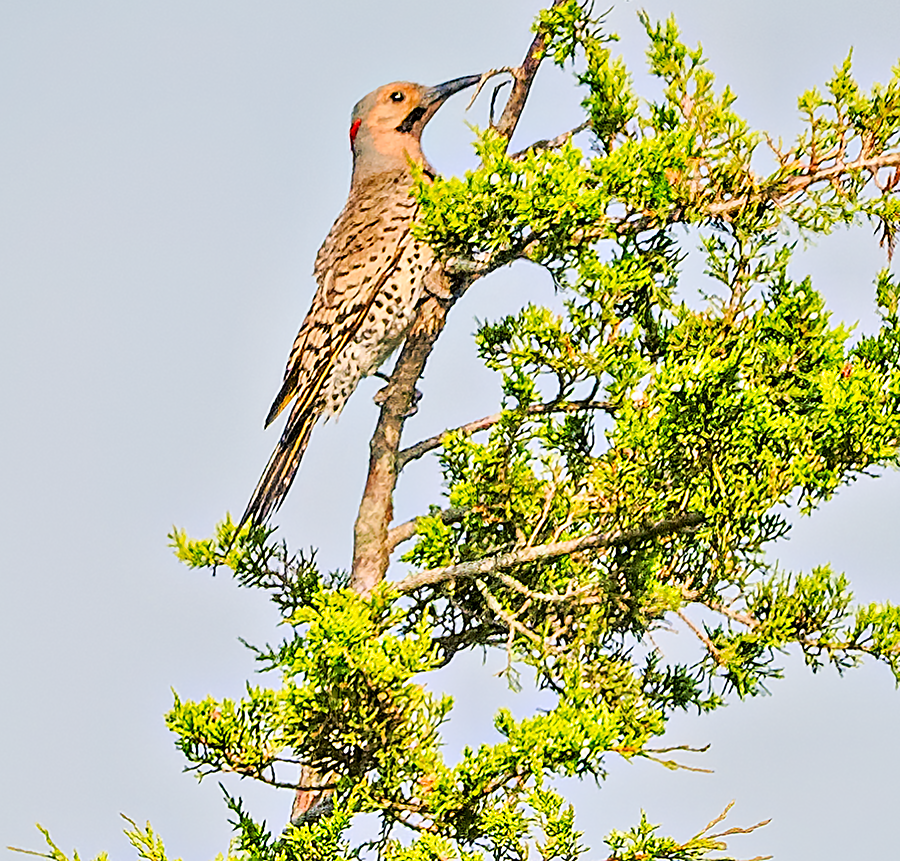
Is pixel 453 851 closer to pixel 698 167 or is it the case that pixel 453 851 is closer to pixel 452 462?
pixel 452 462

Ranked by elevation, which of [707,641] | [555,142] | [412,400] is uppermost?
[555,142]

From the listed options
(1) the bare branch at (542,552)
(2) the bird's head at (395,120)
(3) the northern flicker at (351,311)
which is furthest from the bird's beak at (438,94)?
(1) the bare branch at (542,552)

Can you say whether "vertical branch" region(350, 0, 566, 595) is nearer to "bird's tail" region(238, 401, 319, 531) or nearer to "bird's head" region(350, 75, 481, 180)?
"bird's tail" region(238, 401, 319, 531)

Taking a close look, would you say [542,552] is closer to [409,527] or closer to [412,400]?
[409,527]

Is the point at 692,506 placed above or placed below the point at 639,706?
above

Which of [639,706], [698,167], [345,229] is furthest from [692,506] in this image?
[345,229]

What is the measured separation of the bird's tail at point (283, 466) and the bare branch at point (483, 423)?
431mm

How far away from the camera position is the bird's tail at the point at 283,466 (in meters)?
3.66

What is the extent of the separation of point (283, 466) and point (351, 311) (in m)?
0.67

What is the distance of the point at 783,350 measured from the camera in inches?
125

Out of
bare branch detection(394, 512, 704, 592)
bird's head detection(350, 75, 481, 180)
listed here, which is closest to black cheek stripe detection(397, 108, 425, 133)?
bird's head detection(350, 75, 481, 180)

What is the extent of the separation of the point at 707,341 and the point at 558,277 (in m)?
0.41

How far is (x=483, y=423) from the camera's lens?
11.5 ft

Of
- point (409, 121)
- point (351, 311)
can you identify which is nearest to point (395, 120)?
point (409, 121)
